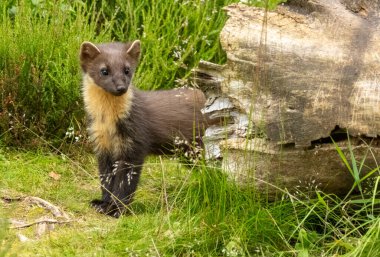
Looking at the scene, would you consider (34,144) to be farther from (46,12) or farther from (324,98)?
(324,98)

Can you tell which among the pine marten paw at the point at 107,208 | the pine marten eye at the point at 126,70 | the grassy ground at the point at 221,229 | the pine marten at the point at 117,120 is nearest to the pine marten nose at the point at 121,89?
the pine marten at the point at 117,120

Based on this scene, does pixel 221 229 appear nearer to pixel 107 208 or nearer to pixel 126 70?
pixel 107 208

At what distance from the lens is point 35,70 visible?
740cm

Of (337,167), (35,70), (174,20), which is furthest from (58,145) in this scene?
(337,167)

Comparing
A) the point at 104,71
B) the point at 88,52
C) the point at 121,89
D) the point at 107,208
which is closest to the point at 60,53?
the point at 88,52

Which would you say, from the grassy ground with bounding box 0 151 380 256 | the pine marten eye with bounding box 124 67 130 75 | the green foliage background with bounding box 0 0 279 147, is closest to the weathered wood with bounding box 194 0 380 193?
the grassy ground with bounding box 0 151 380 256

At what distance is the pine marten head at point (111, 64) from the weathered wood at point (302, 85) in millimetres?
1096

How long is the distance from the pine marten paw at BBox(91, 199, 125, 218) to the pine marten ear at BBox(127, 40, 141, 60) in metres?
1.17

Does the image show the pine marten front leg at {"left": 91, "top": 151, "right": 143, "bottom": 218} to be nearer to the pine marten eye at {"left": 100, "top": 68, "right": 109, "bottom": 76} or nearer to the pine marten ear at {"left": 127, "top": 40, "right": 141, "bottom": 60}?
the pine marten eye at {"left": 100, "top": 68, "right": 109, "bottom": 76}

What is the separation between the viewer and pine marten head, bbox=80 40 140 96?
6539 millimetres

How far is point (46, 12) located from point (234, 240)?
3756 millimetres

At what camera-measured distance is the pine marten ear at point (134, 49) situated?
677 centimetres

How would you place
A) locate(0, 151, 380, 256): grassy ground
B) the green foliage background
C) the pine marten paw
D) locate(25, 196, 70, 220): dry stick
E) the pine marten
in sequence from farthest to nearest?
the green foliage background
the pine marten
the pine marten paw
locate(25, 196, 70, 220): dry stick
locate(0, 151, 380, 256): grassy ground

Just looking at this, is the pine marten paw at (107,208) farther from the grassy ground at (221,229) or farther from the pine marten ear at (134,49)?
the pine marten ear at (134,49)
